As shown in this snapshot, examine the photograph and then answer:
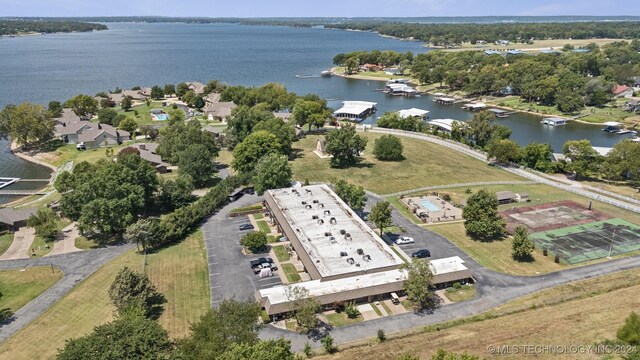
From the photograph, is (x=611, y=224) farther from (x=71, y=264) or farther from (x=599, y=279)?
(x=71, y=264)


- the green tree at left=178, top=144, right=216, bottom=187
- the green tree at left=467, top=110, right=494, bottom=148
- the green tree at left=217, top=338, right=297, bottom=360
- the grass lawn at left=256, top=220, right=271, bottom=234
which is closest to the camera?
the green tree at left=217, top=338, right=297, bottom=360

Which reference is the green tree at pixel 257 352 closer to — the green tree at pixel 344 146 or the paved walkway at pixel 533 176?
the green tree at pixel 344 146

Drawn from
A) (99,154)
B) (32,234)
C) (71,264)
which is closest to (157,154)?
(99,154)

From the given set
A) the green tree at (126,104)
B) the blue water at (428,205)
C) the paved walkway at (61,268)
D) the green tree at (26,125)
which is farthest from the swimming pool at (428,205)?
the green tree at (126,104)

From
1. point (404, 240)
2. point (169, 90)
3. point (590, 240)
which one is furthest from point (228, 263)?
point (169, 90)

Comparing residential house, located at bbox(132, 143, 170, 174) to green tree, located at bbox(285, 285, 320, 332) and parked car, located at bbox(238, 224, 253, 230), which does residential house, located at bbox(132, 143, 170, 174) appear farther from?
green tree, located at bbox(285, 285, 320, 332)

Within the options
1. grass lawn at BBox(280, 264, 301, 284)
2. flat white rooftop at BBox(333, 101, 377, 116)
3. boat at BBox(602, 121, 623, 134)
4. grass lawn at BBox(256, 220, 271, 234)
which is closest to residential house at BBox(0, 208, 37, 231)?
grass lawn at BBox(256, 220, 271, 234)

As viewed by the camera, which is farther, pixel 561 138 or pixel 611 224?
pixel 561 138
